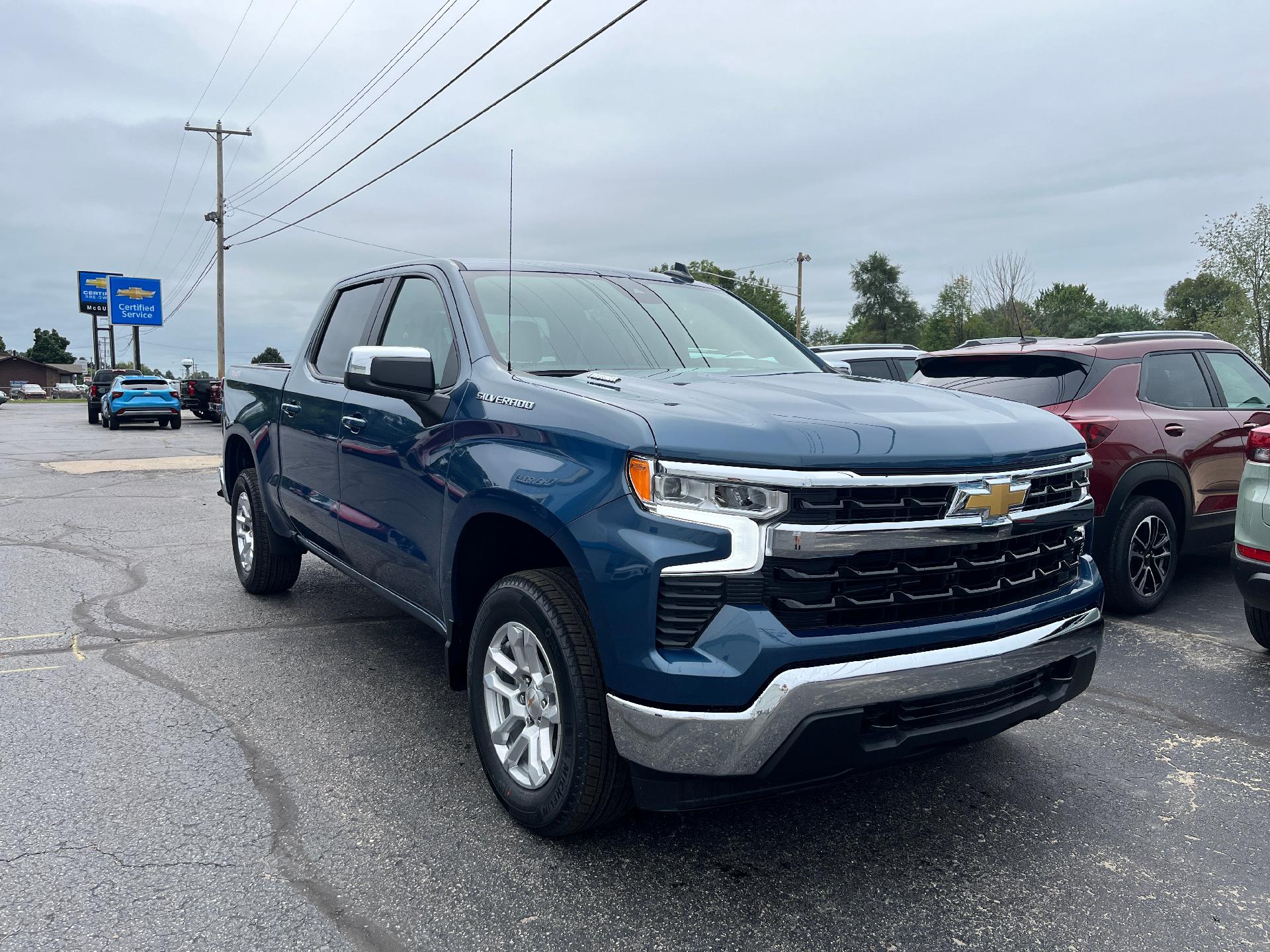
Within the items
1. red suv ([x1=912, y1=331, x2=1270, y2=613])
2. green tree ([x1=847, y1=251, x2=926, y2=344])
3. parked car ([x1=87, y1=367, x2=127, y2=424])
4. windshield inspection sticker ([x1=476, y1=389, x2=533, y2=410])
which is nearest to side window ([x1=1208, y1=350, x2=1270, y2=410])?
red suv ([x1=912, y1=331, x2=1270, y2=613])

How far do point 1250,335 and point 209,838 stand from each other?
154 feet

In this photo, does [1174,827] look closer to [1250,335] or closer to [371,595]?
[371,595]

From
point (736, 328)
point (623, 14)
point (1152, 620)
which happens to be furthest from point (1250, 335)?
point (736, 328)

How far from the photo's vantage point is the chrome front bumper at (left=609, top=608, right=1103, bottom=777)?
2.41 meters

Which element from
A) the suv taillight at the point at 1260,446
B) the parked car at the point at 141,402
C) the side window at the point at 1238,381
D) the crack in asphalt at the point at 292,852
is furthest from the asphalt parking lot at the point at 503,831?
the parked car at the point at 141,402

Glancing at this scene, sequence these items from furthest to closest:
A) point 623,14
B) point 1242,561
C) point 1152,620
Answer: point 623,14 → point 1152,620 → point 1242,561

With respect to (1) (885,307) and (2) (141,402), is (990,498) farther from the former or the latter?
(1) (885,307)

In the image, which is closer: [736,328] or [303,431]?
[736,328]

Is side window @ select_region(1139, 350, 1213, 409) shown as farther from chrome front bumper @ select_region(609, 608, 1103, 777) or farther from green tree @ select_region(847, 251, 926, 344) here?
green tree @ select_region(847, 251, 926, 344)

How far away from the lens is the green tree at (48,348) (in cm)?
14475

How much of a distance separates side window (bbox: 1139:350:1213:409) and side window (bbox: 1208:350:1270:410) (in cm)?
24

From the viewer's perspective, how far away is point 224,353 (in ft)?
137

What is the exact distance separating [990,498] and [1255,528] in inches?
111

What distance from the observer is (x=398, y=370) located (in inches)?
135
